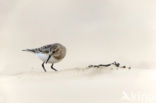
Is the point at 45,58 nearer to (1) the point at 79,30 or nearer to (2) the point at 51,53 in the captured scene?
(2) the point at 51,53

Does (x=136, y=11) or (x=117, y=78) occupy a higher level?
(x=136, y=11)

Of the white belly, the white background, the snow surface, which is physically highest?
the white background

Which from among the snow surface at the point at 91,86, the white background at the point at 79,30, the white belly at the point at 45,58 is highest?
the white background at the point at 79,30

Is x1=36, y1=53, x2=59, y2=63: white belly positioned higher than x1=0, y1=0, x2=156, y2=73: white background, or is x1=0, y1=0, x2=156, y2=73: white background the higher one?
x1=0, y1=0, x2=156, y2=73: white background

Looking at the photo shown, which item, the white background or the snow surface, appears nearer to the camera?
the snow surface

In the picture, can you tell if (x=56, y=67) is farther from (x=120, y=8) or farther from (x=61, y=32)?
(x=120, y=8)

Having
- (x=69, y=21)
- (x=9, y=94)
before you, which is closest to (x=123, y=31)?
(x=69, y=21)
